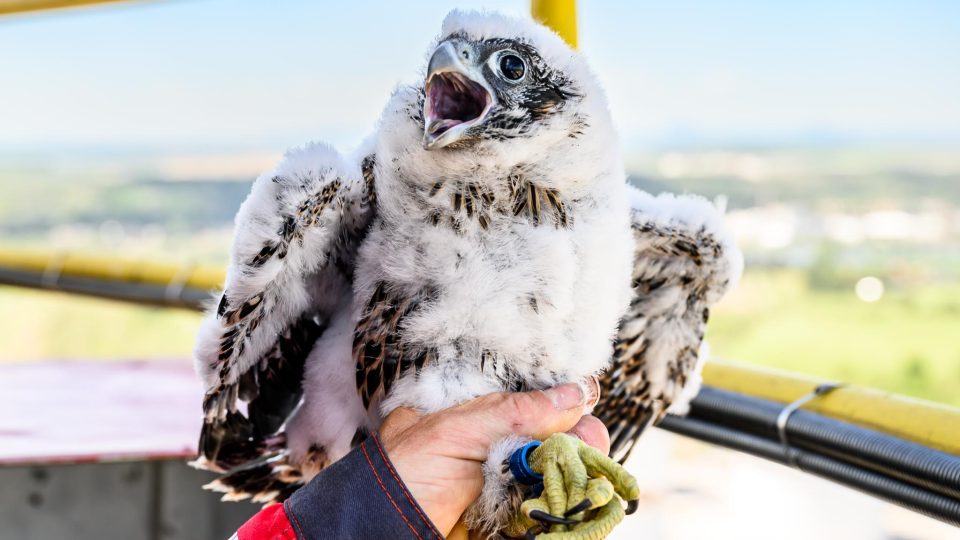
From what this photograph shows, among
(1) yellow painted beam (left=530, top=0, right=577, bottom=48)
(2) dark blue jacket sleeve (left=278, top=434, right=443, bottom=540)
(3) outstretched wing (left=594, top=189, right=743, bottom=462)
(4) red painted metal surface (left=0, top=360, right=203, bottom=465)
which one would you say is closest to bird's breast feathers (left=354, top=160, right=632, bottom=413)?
(2) dark blue jacket sleeve (left=278, top=434, right=443, bottom=540)

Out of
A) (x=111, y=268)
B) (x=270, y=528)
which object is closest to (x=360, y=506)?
(x=270, y=528)

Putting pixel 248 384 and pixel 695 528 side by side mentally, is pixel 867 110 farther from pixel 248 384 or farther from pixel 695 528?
pixel 248 384

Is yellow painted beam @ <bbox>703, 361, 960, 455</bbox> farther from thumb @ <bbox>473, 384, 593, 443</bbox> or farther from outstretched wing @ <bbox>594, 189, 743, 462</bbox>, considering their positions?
thumb @ <bbox>473, 384, 593, 443</bbox>

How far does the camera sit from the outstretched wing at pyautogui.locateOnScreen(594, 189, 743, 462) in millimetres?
1354

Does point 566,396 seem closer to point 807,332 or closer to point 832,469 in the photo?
point 832,469

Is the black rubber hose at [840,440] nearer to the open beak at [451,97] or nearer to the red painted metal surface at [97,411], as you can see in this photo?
the open beak at [451,97]

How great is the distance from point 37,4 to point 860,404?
231 cm

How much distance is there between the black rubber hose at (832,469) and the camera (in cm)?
124

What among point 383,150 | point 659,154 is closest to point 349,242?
point 383,150

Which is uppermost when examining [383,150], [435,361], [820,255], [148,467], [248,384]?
[383,150]

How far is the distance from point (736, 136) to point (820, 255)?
403 cm

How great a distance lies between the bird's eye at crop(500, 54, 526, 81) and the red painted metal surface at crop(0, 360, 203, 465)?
0.99 meters

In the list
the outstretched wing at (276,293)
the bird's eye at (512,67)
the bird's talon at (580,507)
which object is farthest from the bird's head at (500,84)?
the bird's talon at (580,507)

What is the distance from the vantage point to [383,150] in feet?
3.64
